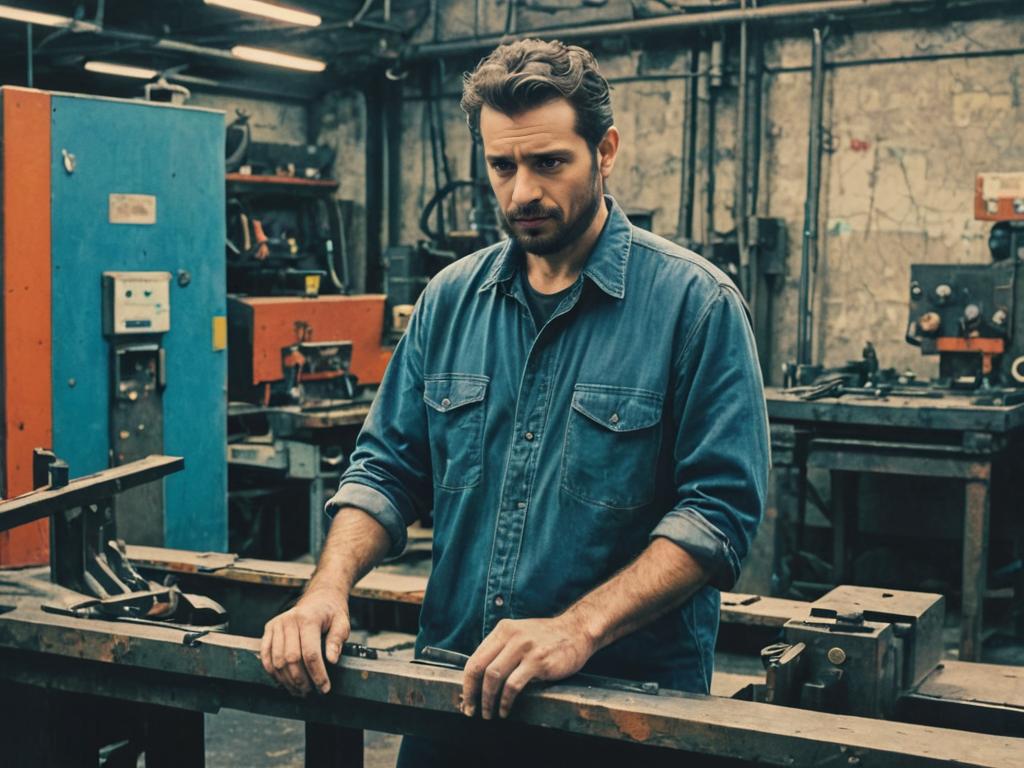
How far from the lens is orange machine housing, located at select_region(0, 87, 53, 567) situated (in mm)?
3256

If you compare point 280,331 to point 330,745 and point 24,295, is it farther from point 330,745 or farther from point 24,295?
point 330,745

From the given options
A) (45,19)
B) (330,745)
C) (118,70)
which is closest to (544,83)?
(330,745)

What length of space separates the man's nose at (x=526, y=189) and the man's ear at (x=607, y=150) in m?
0.10

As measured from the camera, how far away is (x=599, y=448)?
1.49 meters

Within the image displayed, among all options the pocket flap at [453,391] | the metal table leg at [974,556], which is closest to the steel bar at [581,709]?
the pocket flap at [453,391]

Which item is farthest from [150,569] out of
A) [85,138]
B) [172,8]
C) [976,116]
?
[172,8]

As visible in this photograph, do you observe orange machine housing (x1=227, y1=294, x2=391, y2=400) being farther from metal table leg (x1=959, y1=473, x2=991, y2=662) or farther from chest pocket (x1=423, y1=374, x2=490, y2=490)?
chest pocket (x1=423, y1=374, x2=490, y2=490)

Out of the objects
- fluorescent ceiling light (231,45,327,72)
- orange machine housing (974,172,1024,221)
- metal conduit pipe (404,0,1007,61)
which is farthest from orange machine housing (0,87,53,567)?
fluorescent ceiling light (231,45,327,72)

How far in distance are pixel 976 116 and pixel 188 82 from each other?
408 cm

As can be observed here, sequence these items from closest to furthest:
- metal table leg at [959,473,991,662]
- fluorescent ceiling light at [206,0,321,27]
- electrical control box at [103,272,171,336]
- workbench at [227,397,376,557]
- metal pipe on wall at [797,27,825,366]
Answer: electrical control box at [103,272,171,336]
metal table leg at [959,473,991,662]
workbench at [227,397,376,557]
fluorescent ceiling light at [206,0,321,27]
metal pipe on wall at [797,27,825,366]

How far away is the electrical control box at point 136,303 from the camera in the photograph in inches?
138

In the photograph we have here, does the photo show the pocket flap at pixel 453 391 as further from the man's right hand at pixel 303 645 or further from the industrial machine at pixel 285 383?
the industrial machine at pixel 285 383

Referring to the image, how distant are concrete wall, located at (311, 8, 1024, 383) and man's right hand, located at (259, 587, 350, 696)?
14.8 feet

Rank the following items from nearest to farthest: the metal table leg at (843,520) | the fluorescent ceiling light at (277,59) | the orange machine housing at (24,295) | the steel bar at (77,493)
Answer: the steel bar at (77,493)
the orange machine housing at (24,295)
the metal table leg at (843,520)
the fluorescent ceiling light at (277,59)
